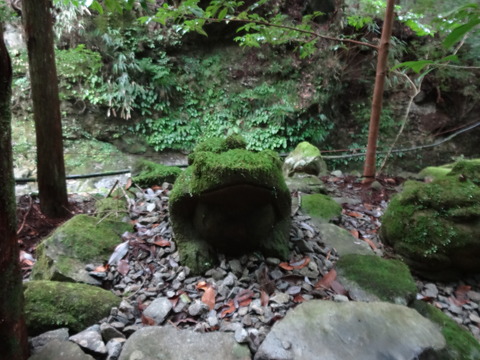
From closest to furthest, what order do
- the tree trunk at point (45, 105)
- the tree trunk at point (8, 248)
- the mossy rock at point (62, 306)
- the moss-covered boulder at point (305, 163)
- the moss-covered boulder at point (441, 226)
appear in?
1. the tree trunk at point (8, 248)
2. the mossy rock at point (62, 306)
3. the moss-covered boulder at point (441, 226)
4. the tree trunk at point (45, 105)
5. the moss-covered boulder at point (305, 163)

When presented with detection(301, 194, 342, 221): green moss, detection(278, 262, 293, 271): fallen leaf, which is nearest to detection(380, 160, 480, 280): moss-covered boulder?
detection(301, 194, 342, 221): green moss

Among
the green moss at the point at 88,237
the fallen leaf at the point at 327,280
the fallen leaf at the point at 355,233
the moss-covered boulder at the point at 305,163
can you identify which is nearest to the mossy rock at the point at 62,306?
the green moss at the point at 88,237

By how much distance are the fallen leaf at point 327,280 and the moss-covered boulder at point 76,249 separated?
146cm

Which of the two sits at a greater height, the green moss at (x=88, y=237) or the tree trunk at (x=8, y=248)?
the tree trunk at (x=8, y=248)

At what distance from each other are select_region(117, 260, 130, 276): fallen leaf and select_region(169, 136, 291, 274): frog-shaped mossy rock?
39 centimetres

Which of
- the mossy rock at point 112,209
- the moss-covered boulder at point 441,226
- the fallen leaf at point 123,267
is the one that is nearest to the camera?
the fallen leaf at point 123,267

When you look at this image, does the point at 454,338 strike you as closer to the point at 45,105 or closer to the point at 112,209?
the point at 112,209

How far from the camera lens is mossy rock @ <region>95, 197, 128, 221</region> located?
2.68m

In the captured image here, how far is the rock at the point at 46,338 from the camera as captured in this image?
135 centimetres

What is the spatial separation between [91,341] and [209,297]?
0.66 metres

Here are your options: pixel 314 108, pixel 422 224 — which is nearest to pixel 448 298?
pixel 422 224

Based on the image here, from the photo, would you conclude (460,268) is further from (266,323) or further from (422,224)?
(266,323)

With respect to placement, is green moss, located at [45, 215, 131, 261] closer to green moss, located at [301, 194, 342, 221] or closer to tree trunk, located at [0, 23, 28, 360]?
tree trunk, located at [0, 23, 28, 360]

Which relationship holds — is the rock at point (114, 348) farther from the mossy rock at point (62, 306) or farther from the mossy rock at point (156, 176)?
the mossy rock at point (156, 176)
